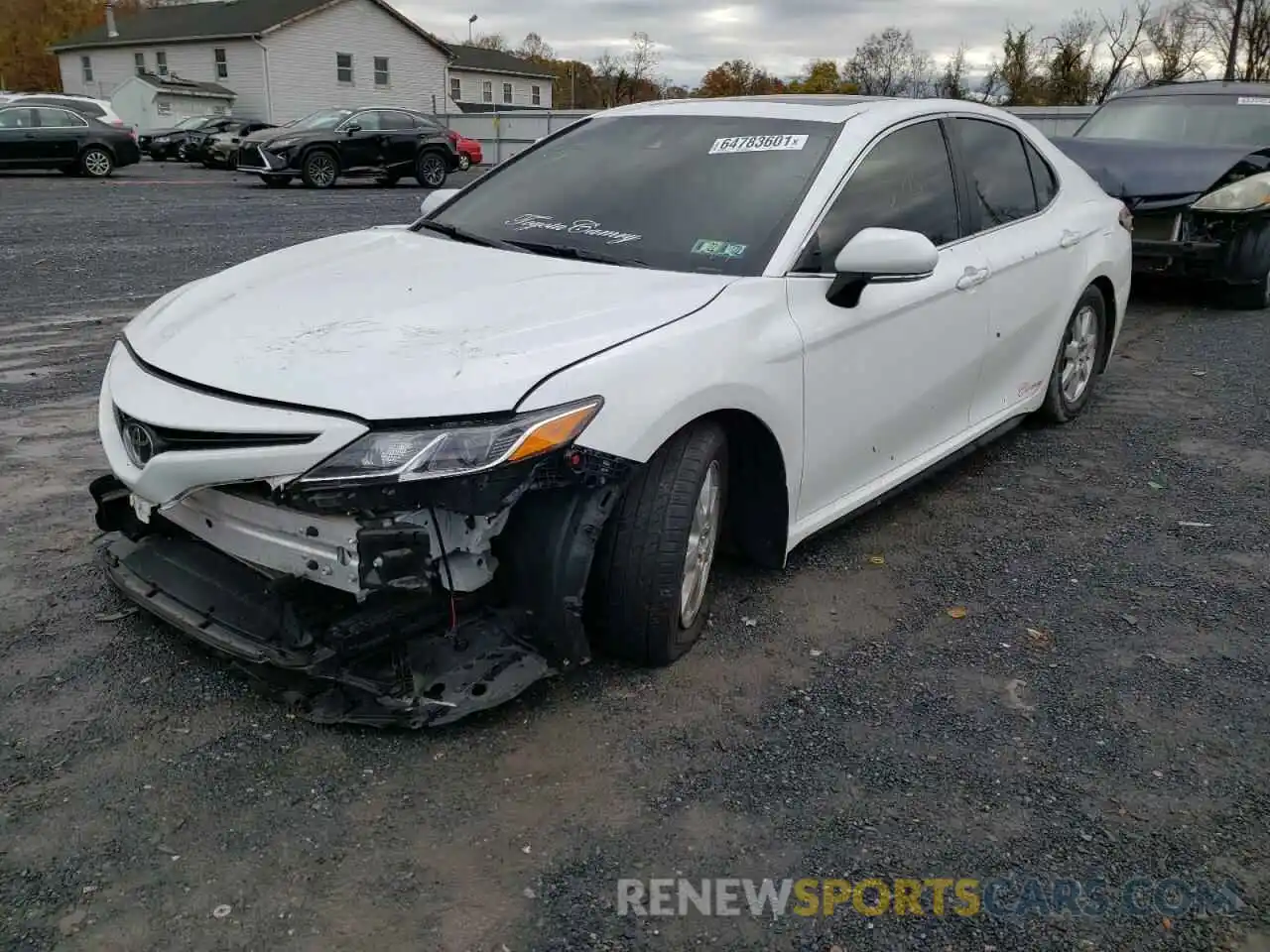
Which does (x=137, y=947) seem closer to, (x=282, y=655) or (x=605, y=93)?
(x=282, y=655)

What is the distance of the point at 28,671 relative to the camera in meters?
3.05

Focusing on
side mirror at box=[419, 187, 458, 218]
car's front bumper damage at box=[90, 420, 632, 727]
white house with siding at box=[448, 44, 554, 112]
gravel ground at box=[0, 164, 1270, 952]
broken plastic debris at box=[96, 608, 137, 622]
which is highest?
white house with siding at box=[448, 44, 554, 112]

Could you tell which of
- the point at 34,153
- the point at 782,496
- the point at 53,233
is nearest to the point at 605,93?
the point at 34,153

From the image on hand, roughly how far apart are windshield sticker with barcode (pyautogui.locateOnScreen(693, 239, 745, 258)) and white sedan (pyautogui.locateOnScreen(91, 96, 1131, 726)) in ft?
0.05

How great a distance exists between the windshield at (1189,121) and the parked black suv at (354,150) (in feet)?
48.6

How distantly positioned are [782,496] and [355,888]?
174cm

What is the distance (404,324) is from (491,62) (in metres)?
60.1

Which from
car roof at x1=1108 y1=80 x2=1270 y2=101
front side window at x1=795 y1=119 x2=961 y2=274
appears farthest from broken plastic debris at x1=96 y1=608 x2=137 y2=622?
car roof at x1=1108 y1=80 x2=1270 y2=101

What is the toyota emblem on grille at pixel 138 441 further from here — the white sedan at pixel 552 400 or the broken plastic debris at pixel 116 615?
the broken plastic debris at pixel 116 615

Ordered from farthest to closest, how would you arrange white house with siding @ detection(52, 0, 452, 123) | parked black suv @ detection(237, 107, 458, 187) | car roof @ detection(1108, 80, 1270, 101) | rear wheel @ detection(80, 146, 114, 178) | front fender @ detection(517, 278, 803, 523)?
1. white house with siding @ detection(52, 0, 452, 123)
2. rear wheel @ detection(80, 146, 114, 178)
3. parked black suv @ detection(237, 107, 458, 187)
4. car roof @ detection(1108, 80, 1270, 101)
5. front fender @ detection(517, 278, 803, 523)

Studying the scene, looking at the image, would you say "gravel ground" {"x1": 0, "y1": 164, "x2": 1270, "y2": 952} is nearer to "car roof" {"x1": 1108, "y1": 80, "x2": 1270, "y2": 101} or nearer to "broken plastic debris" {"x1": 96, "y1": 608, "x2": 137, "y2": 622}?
"broken plastic debris" {"x1": 96, "y1": 608, "x2": 137, "y2": 622}

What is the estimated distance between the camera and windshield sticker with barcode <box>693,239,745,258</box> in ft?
11.2

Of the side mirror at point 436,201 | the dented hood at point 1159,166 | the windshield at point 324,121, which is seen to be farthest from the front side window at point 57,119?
→ the side mirror at point 436,201

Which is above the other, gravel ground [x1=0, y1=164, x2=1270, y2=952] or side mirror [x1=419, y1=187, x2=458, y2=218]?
side mirror [x1=419, y1=187, x2=458, y2=218]
